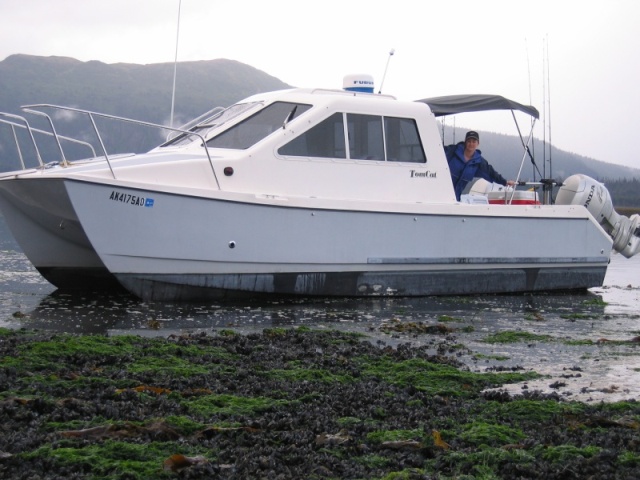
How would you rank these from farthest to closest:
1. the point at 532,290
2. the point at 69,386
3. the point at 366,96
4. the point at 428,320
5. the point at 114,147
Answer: the point at 114,147, the point at 532,290, the point at 366,96, the point at 428,320, the point at 69,386

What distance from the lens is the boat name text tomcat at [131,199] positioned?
9852 millimetres

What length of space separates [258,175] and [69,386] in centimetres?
549

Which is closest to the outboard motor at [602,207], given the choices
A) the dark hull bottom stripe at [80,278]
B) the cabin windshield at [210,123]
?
the cabin windshield at [210,123]

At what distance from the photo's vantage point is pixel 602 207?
560 inches

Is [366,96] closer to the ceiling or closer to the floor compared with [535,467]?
closer to the ceiling

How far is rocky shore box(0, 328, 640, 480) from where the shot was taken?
4250 mm

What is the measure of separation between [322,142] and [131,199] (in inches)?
100

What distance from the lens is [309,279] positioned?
11312mm

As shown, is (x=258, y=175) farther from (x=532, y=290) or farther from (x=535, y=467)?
(x=535, y=467)

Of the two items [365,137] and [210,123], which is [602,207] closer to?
[365,137]

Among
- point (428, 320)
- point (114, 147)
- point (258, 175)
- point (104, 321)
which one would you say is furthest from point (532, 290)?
point (114, 147)

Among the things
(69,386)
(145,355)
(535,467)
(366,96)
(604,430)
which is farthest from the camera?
(366,96)

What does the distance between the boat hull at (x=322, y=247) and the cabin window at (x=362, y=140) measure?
730mm

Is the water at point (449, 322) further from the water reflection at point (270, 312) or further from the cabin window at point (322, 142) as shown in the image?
the cabin window at point (322, 142)
